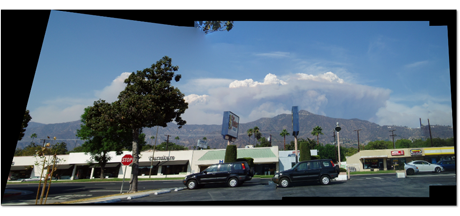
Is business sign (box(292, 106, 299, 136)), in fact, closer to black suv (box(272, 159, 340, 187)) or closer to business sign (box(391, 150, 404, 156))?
black suv (box(272, 159, 340, 187))

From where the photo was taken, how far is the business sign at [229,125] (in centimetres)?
2848

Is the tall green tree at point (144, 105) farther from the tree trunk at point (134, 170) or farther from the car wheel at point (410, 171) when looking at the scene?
the car wheel at point (410, 171)

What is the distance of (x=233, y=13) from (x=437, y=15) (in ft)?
30.9

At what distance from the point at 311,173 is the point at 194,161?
26977 mm

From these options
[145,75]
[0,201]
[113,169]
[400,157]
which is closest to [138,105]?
[145,75]

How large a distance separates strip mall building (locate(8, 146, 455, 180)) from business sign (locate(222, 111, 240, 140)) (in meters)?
6.20

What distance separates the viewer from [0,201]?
1121cm

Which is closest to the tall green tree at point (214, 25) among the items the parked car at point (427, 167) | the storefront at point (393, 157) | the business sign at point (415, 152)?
the parked car at point (427, 167)

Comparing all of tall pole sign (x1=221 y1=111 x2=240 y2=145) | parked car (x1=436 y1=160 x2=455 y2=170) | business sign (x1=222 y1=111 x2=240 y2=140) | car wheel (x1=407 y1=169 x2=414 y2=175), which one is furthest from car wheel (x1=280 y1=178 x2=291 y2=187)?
parked car (x1=436 y1=160 x2=455 y2=170)

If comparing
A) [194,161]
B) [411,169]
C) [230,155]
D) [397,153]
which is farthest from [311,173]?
[397,153]

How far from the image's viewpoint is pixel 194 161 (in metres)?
39.4

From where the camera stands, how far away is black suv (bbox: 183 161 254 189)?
16281 mm

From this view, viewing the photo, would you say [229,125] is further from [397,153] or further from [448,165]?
[397,153]

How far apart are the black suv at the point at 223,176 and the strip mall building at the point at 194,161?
60.2ft
